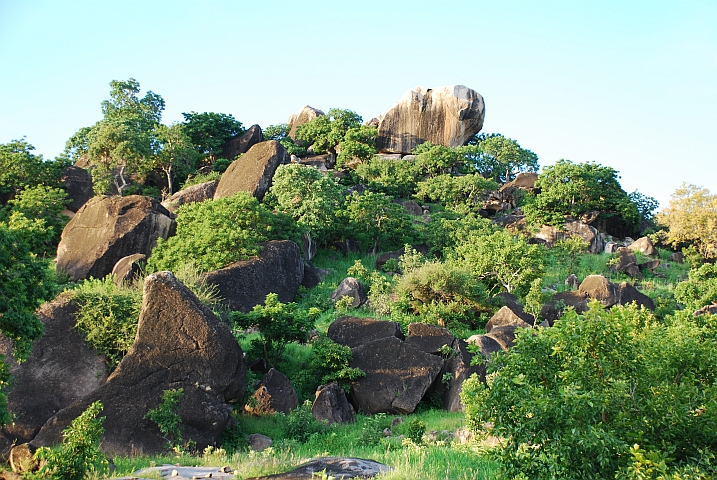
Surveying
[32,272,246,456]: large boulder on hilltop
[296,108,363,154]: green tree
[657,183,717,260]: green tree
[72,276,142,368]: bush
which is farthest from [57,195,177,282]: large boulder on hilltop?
[657,183,717,260]: green tree

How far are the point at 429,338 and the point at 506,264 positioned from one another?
347 inches

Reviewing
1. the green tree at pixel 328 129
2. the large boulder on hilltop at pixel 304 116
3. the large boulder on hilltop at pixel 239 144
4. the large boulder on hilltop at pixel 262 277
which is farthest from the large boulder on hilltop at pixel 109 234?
the large boulder on hilltop at pixel 304 116

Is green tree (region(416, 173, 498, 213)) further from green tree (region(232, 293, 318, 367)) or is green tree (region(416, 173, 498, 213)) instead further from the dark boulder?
green tree (region(232, 293, 318, 367))

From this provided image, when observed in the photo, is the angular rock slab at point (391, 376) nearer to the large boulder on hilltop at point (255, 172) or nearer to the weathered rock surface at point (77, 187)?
the large boulder on hilltop at point (255, 172)

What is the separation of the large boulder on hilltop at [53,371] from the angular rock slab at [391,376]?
7203 mm

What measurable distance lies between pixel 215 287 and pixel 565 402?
57.2 ft

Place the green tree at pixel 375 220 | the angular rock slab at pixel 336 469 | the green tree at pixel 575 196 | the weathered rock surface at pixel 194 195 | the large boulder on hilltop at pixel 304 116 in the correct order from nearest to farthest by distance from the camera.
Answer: the angular rock slab at pixel 336 469 → the green tree at pixel 375 220 → the weathered rock surface at pixel 194 195 → the green tree at pixel 575 196 → the large boulder on hilltop at pixel 304 116

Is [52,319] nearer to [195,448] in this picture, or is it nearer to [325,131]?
[195,448]

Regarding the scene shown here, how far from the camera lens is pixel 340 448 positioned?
14.9 metres

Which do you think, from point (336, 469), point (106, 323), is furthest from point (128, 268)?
point (336, 469)

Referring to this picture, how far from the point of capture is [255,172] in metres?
36.2

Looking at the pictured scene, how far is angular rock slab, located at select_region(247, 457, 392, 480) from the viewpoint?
9.11 meters

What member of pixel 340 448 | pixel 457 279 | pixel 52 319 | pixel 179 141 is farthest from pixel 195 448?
pixel 179 141

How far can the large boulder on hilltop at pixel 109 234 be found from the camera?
1131 inches
